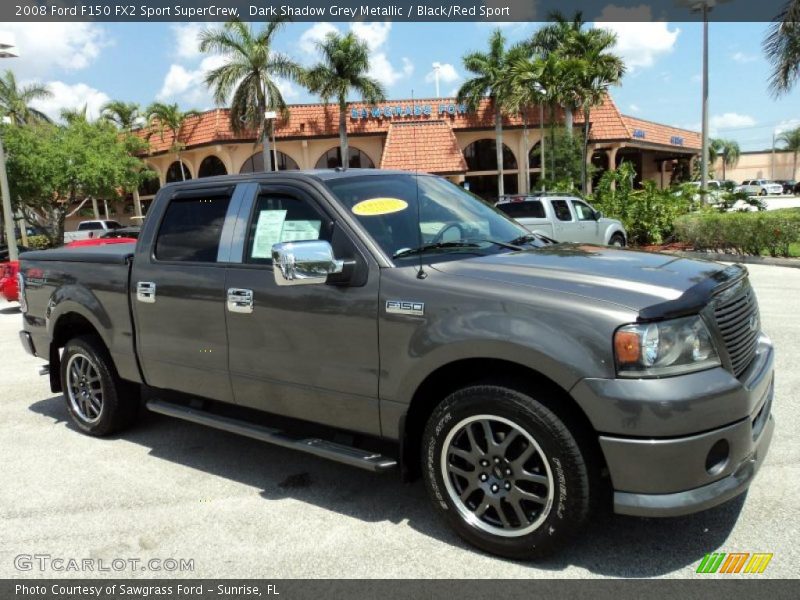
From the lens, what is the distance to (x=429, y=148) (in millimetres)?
36031

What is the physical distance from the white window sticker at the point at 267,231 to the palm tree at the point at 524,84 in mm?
28648

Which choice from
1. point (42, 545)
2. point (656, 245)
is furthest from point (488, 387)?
point (656, 245)

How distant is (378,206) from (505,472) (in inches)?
66.0

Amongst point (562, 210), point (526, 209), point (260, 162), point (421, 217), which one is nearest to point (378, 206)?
point (421, 217)

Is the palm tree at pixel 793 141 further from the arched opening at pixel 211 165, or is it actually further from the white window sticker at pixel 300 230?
the white window sticker at pixel 300 230

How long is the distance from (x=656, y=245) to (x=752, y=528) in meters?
17.7

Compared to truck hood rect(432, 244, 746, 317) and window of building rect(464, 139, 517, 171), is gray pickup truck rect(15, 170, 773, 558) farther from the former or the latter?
window of building rect(464, 139, 517, 171)

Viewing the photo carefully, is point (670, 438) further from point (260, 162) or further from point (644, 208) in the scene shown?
point (260, 162)

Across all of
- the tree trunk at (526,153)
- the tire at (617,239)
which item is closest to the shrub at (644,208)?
the tire at (617,239)

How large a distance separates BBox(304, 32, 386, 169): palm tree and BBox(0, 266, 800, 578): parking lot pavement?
3118 cm

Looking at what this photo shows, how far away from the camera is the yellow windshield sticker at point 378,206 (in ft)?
12.4

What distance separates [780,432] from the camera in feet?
14.9

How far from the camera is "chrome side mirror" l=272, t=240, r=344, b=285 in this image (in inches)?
129

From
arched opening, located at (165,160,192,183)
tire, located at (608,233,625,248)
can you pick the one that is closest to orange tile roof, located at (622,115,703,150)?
tire, located at (608,233,625,248)
